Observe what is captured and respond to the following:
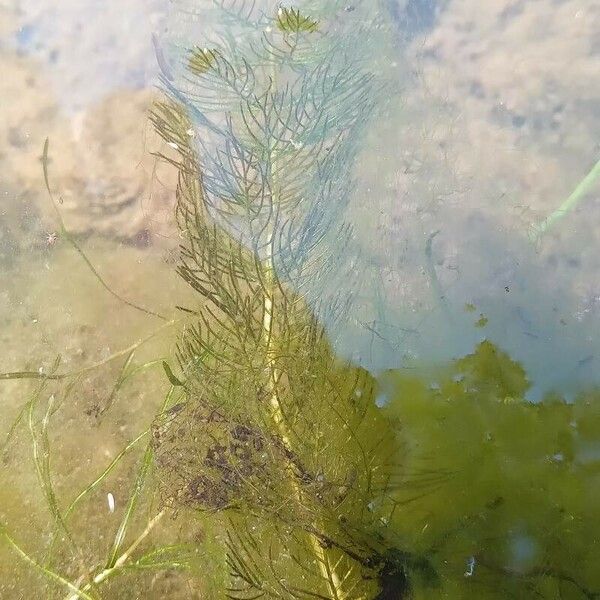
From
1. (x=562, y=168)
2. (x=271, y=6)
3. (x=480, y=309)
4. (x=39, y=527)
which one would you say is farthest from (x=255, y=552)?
(x=271, y=6)

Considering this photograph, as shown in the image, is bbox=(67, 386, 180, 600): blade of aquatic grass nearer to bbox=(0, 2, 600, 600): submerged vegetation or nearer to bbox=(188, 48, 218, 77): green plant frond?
bbox=(0, 2, 600, 600): submerged vegetation

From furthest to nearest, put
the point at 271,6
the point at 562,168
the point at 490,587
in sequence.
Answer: the point at 271,6
the point at 562,168
the point at 490,587

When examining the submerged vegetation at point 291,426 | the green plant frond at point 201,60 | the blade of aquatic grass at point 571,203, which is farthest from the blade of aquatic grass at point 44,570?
the blade of aquatic grass at point 571,203

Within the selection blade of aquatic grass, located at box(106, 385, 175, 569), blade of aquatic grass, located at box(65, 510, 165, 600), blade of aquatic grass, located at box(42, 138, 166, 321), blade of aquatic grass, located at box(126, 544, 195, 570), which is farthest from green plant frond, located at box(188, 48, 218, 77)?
blade of aquatic grass, located at box(126, 544, 195, 570)

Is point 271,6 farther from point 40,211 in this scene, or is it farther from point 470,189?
point 40,211

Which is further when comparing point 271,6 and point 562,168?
point 271,6

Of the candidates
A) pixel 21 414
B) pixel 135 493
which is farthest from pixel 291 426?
pixel 21 414
